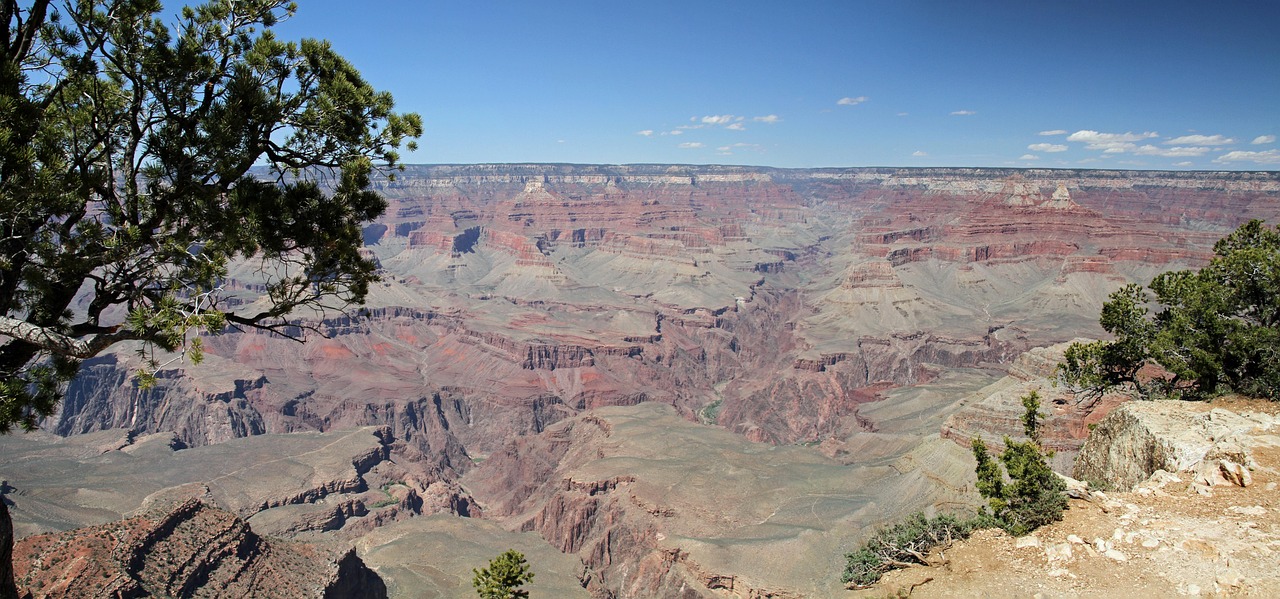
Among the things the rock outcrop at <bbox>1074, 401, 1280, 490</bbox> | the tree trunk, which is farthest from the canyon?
the tree trunk

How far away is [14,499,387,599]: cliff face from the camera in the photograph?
28281 mm

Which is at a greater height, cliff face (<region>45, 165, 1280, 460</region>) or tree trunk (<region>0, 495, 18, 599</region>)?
tree trunk (<region>0, 495, 18, 599</region>)

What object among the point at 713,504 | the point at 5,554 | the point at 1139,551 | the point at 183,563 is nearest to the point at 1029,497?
the point at 1139,551

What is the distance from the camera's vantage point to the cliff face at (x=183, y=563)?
92.8 ft

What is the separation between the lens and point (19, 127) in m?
7.95

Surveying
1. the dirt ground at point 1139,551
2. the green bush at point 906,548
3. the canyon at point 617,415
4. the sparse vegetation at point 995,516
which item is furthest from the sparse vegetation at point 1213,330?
the green bush at point 906,548

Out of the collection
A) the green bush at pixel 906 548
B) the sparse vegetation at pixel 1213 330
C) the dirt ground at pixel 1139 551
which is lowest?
the green bush at pixel 906 548

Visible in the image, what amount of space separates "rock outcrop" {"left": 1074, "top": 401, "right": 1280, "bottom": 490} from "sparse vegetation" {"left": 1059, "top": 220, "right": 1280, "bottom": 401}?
7.84 feet

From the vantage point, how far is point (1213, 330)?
872 inches

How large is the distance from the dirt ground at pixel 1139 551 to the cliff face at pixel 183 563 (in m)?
30.8

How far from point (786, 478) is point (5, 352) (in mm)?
56597

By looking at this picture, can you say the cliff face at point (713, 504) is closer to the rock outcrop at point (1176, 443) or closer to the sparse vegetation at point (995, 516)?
the rock outcrop at point (1176, 443)

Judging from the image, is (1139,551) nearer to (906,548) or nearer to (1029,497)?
(1029,497)

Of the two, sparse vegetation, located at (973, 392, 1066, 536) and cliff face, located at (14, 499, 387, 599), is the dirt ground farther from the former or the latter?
cliff face, located at (14, 499, 387, 599)
